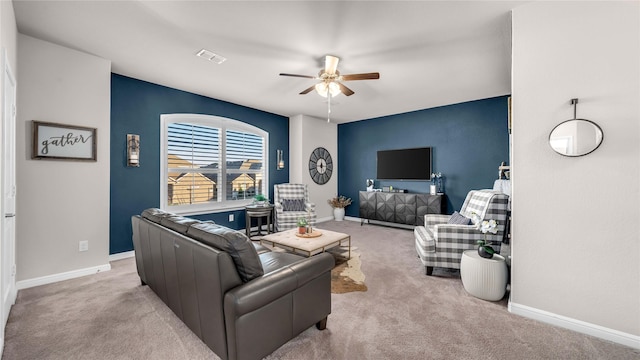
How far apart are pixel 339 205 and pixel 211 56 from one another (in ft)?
14.7

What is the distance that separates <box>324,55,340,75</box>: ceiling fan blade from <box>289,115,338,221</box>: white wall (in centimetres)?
290

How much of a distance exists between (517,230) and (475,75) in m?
2.41

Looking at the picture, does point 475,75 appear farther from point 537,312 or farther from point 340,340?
point 340,340

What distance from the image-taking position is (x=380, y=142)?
616cm

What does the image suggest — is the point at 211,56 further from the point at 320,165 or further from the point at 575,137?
the point at 320,165

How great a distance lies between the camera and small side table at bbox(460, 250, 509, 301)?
2369 mm

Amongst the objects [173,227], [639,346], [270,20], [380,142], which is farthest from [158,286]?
[380,142]

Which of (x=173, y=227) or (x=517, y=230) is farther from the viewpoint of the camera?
(x=517, y=230)

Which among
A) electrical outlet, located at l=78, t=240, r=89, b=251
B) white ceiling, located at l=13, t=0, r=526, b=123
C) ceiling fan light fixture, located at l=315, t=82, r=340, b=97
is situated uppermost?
white ceiling, located at l=13, t=0, r=526, b=123

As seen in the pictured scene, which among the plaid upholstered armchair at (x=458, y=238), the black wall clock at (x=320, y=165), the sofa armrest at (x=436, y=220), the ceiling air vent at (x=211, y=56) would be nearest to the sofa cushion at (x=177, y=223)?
the ceiling air vent at (x=211, y=56)

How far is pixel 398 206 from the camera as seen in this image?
5.42 metres

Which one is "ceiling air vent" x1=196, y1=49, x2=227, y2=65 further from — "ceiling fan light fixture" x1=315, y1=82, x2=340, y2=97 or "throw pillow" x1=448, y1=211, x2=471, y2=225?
"throw pillow" x1=448, y1=211, x2=471, y2=225

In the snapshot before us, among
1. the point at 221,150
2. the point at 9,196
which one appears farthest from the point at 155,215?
the point at 221,150

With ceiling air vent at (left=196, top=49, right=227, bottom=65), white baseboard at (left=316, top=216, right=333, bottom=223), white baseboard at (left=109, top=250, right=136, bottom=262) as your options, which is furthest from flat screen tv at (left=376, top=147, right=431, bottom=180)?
white baseboard at (left=109, top=250, right=136, bottom=262)
